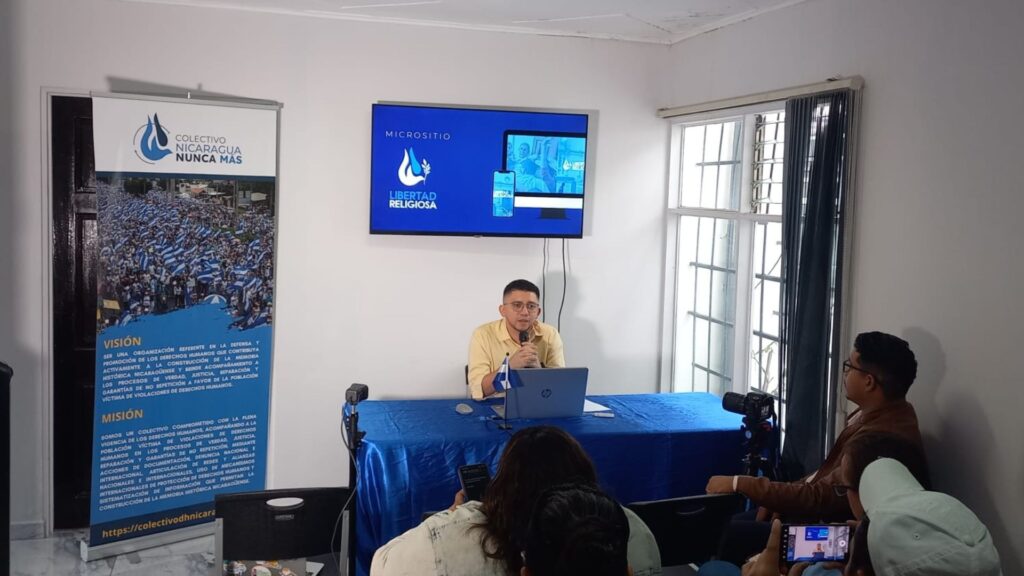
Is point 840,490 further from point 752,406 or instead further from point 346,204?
point 346,204

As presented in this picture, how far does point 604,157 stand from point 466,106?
911mm

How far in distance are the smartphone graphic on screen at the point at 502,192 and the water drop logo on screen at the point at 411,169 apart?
15.5 inches

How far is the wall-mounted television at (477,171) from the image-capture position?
4992mm

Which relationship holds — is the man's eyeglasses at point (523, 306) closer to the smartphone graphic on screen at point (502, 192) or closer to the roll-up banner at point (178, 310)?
the smartphone graphic on screen at point (502, 192)

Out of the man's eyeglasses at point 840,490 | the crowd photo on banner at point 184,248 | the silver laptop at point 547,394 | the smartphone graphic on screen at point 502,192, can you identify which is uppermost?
the smartphone graphic on screen at point 502,192

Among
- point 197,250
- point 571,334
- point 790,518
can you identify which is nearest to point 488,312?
point 571,334

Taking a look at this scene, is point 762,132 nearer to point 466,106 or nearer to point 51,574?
point 466,106

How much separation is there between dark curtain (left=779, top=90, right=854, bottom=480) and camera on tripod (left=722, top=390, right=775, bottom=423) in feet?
0.51

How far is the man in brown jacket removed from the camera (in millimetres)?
3277

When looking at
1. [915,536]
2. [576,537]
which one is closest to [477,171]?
[915,536]

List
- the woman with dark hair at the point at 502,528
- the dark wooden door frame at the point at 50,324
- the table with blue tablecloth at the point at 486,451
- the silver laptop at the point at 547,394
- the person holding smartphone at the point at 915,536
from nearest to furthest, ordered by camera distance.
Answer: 1. the person holding smartphone at the point at 915,536
2. the woman with dark hair at the point at 502,528
3. the table with blue tablecloth at the point at 486,451
4. the silver laptop at the point at 547,394
5. the dark wooden door frame at the point at 50,324

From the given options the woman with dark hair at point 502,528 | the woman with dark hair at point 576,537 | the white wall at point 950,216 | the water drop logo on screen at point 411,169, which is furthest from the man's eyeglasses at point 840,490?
the water drop logo on screen at point 411,169

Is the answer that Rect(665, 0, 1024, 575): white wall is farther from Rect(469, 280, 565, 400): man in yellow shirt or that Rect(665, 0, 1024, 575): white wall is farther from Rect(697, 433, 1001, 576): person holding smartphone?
Rect(469, 280, 565, 400): man in yellow shirt

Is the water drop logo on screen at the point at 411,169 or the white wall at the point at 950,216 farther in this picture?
the water drop logo on screen at the point at 411,169
